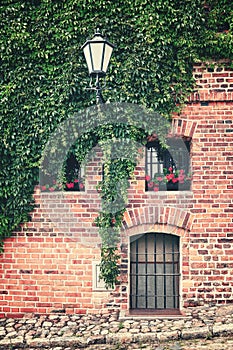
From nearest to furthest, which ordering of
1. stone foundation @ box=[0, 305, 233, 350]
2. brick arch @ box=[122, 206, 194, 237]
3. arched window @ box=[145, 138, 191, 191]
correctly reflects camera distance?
1. stone foundation @ box=[0, 305, 233, 350]
2. brick arch @ box=[122, 206, 194, 237]
3. arched window @ box=[145, 138, 191, 191]

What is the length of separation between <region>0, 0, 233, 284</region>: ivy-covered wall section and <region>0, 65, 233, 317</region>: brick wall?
0.33 meters

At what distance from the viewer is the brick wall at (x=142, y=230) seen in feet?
22.2

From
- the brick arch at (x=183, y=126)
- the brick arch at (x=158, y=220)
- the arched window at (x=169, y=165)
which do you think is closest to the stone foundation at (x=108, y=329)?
the brick arch at (x=158, y=220)

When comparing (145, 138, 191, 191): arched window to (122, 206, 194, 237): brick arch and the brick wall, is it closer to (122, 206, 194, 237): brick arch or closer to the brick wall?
the brick wall

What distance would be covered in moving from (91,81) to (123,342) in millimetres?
4050

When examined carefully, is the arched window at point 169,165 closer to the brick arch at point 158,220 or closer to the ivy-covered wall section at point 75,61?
the brick arch at point 158,220

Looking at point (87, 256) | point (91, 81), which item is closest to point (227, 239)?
point (87, 256)

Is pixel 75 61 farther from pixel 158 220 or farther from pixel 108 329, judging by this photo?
pixel 108 329

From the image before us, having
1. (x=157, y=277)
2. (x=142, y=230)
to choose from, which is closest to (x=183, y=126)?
(x=142, y=230)

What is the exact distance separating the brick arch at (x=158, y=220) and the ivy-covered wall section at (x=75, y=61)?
150cm

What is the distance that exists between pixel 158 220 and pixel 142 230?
323mm

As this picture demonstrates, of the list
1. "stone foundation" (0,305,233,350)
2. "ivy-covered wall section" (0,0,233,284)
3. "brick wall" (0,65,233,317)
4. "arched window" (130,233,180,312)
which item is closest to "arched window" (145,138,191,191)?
"brick wall" (0,65,233,317)

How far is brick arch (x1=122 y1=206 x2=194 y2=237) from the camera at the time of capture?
6.82 meters

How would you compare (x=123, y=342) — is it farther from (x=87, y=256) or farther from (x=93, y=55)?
(x=93, y=55)
